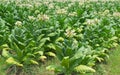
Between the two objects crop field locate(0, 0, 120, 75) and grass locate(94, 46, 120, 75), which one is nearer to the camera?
crop field locate(0, 0, 120, 75)

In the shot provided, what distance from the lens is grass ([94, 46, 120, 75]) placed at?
1202 centimetres

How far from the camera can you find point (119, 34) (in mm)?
16922

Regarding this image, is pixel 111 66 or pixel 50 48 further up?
pixel 50 48

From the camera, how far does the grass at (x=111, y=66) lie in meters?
12.0

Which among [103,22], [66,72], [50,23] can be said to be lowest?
[66,72]

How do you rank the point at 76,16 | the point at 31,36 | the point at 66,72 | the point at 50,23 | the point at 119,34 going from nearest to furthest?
1. the point at 66,72
2. the point at 31,36
3. the point at 50,23
4. the point at 119,34
5. the point at 76,16

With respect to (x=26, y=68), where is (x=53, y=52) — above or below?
above

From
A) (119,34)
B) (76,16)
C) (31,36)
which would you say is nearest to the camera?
(31,36)

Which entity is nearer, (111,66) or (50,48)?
(111,66)

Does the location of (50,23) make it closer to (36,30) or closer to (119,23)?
(36,30)

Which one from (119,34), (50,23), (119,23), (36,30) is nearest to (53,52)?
(36,30)

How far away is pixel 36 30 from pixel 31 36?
95cm

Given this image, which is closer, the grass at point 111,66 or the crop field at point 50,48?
the crop field at point 50,48

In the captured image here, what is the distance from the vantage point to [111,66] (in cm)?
1285
